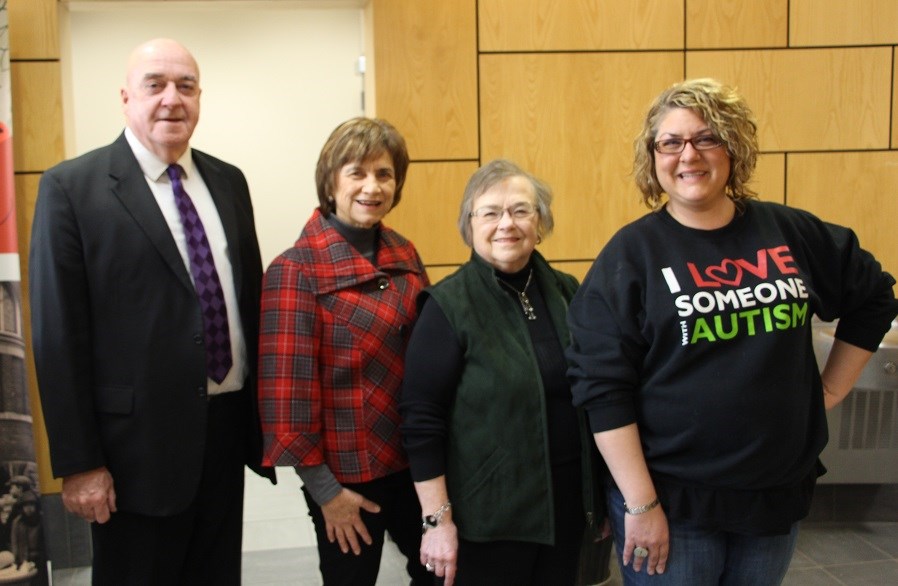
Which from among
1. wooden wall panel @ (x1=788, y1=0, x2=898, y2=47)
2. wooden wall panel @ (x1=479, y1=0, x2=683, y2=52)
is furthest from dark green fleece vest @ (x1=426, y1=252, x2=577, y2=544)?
wooden wall panel @ (x1=788, y1=0, x2=898, y2=47)

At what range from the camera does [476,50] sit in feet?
11.6

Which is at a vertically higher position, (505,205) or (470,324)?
(505,205)

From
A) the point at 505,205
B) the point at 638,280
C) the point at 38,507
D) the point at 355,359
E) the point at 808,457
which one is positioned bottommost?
the point at 38,507

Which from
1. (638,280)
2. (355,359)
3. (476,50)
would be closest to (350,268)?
(355,359)

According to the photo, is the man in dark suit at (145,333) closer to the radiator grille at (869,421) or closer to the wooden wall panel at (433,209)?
the wooden wall panel at (433,209)

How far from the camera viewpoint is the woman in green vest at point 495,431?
5.99 ft

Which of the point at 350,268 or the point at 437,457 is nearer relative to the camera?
the point at 437,457

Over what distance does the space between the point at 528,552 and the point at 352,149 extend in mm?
1050

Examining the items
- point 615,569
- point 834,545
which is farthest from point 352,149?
point 834,545

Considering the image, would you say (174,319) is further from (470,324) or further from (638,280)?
(638,280)

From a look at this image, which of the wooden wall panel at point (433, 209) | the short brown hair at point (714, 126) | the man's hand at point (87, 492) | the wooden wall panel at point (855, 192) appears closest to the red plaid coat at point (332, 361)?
the man's hand at point (87, 492)

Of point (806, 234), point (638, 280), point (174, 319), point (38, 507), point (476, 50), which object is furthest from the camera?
point (476, 50)

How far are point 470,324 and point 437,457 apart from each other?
0.31 m

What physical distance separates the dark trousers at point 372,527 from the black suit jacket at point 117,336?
1.17 ft
